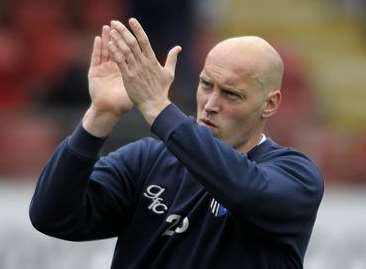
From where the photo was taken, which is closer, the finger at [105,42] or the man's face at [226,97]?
the finger at [105,42]

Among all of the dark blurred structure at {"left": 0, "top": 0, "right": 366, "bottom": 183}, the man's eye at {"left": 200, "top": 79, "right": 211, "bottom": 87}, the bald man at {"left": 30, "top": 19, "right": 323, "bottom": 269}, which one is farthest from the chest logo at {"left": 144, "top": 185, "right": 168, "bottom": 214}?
the dark blurred structure at {"left": 0, "top": 0, "right": 366, "bottom": 183}

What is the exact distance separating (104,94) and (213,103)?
37 centimetres

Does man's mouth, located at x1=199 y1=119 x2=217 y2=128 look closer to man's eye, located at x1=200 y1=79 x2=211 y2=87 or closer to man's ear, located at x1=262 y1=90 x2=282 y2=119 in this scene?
man's eye, located at x1=200 y1=79 x2=211 y2=87

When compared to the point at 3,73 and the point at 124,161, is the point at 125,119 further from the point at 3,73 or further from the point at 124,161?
the point at 124,161

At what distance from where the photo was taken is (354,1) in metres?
13.7

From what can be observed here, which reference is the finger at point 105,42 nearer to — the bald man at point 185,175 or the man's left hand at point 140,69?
the bald man at point 185,175

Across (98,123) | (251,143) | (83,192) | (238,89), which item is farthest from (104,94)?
(251,143)

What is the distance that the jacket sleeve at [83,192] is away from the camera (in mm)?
4500

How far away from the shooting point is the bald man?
433 cm

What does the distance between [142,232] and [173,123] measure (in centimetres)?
53

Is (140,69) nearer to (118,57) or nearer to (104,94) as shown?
(118,57)

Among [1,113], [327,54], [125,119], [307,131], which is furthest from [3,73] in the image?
[327,54]

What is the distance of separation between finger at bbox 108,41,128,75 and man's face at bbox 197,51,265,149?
39cm

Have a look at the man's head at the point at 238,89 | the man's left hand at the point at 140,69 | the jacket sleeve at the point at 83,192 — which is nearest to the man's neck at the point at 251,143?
the man's head at the point at 238,89
